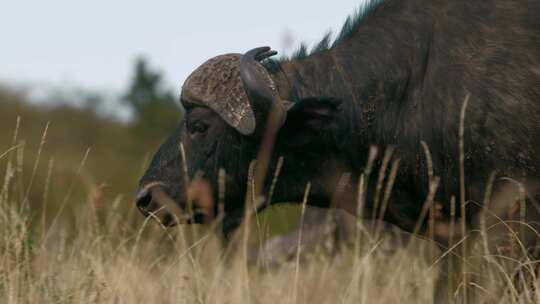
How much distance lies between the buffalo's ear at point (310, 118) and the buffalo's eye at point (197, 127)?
47 cm

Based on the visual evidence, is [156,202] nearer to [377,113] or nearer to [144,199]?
[144,199]

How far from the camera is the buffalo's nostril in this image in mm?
6008

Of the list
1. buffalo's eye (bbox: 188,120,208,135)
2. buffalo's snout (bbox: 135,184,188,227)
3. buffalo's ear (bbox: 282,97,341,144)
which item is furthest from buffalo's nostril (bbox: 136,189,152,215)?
buffalo's ear (bbox: 282,97,341,144)

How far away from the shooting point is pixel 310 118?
19.6ft

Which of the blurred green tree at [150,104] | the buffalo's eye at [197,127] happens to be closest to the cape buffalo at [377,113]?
the buffalo's eye at [197,127]

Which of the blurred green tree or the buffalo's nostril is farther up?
the buffalo's nostril

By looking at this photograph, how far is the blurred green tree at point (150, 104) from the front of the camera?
32.2m

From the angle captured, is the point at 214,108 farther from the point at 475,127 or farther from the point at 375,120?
the point at 475,127

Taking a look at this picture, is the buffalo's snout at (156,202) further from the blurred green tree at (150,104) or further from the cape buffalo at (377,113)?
the blurred green tree at (150,104)

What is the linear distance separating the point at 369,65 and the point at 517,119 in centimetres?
97

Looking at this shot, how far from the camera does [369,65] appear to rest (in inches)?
237

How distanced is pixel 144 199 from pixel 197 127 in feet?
1.67

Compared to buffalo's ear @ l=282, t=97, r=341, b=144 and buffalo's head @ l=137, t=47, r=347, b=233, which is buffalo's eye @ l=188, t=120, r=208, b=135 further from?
buffalo's ear @ l=282, t=97, r=341, b=144

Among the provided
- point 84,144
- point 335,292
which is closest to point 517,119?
point 335,292
